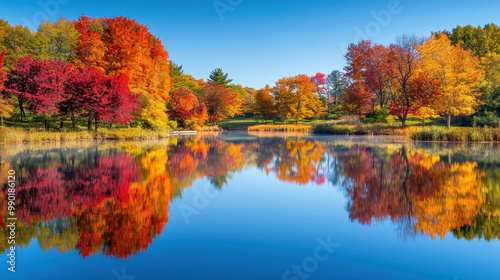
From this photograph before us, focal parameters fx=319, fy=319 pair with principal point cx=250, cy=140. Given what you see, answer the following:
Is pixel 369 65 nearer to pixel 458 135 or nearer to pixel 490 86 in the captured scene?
pixel 490 86

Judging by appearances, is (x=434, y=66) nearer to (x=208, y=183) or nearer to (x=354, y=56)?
(x=354, y=56)

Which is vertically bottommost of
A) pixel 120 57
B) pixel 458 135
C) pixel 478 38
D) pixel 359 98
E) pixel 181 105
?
pixel 458 135

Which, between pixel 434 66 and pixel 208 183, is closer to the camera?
pixel 208 183

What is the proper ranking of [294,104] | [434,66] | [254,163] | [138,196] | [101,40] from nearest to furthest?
[138,196] < [254,163] < [434,66] < [101,40] < [294,104]

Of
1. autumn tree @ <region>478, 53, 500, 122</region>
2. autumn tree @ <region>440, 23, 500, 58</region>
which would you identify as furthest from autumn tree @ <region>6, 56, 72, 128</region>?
autumn tree @ <region>440, 23, 500, 58</region>

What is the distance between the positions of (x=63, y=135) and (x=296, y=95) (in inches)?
1598

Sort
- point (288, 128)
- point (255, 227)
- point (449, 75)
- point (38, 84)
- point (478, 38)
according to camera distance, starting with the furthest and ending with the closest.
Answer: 1. point (478, 38)
2. point (288, 128)
3. point (449, 75)
4. point (38, 84)
5. point (255, 227)

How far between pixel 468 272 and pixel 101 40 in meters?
39.9

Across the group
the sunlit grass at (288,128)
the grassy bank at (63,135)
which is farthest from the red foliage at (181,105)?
the sunlit grass at (288,128)

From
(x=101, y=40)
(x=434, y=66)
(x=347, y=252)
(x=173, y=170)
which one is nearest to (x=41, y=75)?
(x=101, y=40)

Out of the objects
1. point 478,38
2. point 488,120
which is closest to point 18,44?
point 488,120

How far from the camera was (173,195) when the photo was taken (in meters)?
7.33

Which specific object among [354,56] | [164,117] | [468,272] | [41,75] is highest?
[354,56]

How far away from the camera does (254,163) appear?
1347 cm
